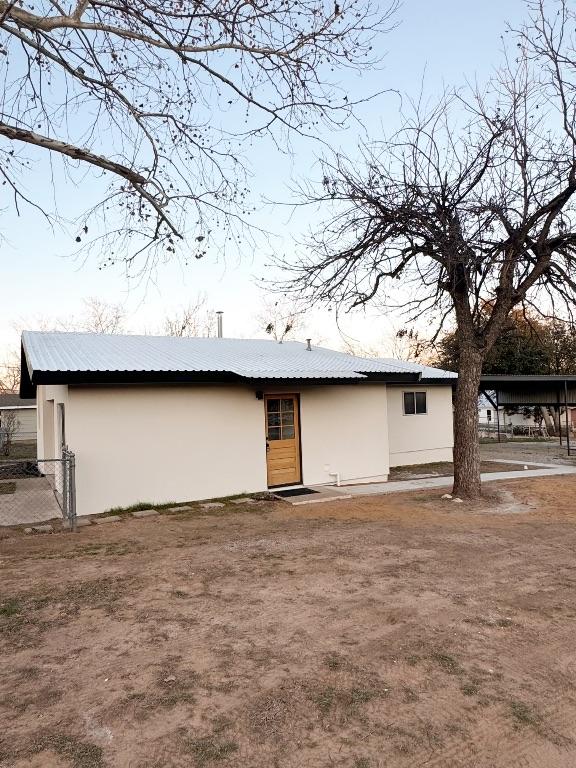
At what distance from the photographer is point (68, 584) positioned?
5.45 metres

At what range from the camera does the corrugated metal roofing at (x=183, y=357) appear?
985cm

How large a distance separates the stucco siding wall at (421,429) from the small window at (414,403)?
120 mm

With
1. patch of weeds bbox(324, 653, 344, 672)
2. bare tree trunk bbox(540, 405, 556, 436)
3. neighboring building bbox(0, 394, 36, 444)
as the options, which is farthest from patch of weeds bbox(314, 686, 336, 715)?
bare tree trunk bbox(540, 405, 556, 436)

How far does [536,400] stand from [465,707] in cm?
2704

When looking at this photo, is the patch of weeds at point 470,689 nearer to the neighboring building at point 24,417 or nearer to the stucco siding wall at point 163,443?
the stucco siding wall at point 163,443

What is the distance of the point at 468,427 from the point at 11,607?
8037 millimetres

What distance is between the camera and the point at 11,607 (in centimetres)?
477

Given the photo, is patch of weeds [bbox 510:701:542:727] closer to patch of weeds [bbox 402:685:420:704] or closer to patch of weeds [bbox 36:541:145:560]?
patch of weeds [bbox 402:685:420:704]

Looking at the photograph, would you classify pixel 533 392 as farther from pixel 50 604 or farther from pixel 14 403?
pixel 14 403

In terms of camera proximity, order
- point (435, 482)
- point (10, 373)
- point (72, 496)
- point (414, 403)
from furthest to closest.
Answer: point (10, 373), point (414, 403), point (435, 482), point (72, 496)

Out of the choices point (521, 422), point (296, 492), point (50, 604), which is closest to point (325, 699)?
point (50, 604)

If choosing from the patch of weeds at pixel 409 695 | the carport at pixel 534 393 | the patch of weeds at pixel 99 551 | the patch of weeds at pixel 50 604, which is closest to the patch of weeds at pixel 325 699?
the patch of weeds at pixel 409 695

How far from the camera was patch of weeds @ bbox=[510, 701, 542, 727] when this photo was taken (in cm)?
292

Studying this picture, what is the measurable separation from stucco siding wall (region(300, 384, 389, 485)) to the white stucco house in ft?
0.08
